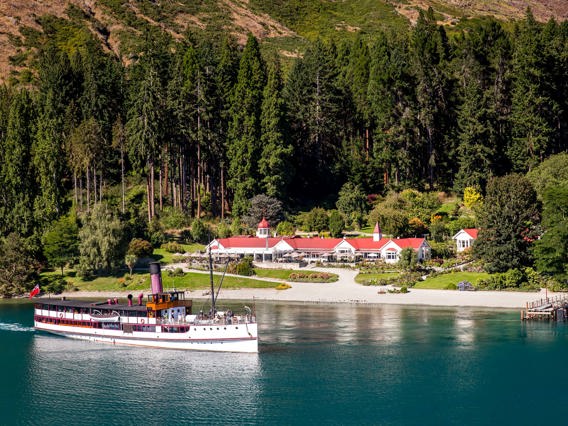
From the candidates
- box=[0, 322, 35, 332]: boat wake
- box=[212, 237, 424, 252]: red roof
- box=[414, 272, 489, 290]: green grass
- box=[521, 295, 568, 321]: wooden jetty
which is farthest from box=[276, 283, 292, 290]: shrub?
box=[0, 322, 35, 332]: boat wake

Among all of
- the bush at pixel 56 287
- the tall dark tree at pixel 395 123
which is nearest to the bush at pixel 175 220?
the bush at pixel 56 287

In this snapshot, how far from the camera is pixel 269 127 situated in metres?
134

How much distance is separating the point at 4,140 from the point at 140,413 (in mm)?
88012

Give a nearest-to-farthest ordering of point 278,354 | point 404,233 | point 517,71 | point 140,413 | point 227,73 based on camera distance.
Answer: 1. point 140,413
2. point 278,354
3. point 404,233
4. point 517,71
5. point 227,73

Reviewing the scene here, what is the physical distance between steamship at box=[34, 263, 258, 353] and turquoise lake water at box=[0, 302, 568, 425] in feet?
4.58

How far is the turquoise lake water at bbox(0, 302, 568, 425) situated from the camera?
5597cm

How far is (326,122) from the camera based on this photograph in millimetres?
143125

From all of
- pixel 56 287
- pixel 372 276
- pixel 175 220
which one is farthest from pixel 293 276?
pixel 56 287

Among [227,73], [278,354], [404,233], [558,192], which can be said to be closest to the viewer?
[278,354]

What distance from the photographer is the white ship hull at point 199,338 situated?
73125 millimetres

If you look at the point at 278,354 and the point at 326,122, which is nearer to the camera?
the point at 278,354

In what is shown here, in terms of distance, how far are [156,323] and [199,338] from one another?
18.1 feet

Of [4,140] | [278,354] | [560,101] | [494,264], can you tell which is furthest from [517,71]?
[4,140]

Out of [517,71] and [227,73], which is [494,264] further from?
[227,73]
